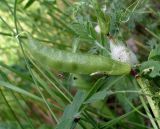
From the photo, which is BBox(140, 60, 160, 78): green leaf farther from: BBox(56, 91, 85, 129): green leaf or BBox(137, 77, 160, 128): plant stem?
BBox(56, 91, 85, 129): green leaf

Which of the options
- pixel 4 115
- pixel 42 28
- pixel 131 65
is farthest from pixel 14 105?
pixel 131 65

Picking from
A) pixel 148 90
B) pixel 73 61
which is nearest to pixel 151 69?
pixel 148 90

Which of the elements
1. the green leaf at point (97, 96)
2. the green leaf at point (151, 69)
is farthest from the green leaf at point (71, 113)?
the green leaf at point (151, 69)

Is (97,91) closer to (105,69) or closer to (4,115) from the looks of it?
(105,69)

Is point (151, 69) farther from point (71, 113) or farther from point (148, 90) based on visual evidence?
point (71, 113)

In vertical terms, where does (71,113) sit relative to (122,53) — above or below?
below

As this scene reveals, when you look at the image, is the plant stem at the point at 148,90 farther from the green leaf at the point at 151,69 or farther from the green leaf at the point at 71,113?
the green leaf at the point at 71,113
